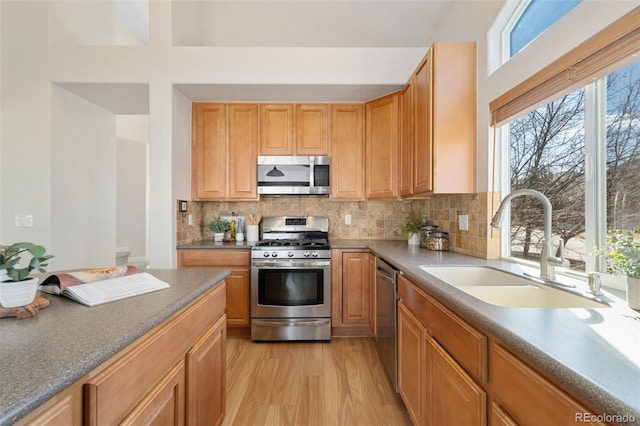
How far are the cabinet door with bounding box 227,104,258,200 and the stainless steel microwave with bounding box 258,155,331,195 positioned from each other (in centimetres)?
10

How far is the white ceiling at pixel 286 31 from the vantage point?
8.98 feet

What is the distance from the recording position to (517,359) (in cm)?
76

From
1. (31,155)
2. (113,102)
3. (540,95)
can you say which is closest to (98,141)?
(113,102)

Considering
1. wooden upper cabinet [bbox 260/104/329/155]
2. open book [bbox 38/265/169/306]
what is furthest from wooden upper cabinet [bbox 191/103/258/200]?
open book [bbox 38/265/169/306]

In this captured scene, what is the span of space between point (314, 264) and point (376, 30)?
2601 millimetres

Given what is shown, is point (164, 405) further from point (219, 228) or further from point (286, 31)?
point (286, 31)

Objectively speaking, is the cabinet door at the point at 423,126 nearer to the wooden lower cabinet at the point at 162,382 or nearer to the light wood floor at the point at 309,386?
the light wood floor at the point at 309,386

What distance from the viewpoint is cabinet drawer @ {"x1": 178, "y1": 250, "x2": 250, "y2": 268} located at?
2.75 metres

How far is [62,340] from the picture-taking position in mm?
680

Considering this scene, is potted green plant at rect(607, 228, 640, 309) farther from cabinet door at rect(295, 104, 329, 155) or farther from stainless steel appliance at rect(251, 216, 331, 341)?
cabinet door at rect(295, 104, 329, 155)

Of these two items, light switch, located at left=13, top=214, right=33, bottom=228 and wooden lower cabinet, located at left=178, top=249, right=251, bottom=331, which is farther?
wooden lower cabinet, located at left=178, top=249, right=251, bottom=331

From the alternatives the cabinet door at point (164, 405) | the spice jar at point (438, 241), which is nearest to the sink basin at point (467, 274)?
the spice jar at point (438, 241)

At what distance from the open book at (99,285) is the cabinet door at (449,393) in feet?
3.85

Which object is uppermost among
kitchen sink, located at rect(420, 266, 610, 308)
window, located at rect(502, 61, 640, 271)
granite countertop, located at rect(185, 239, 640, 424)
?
window, located at rect(502, 61, 640, 271)
